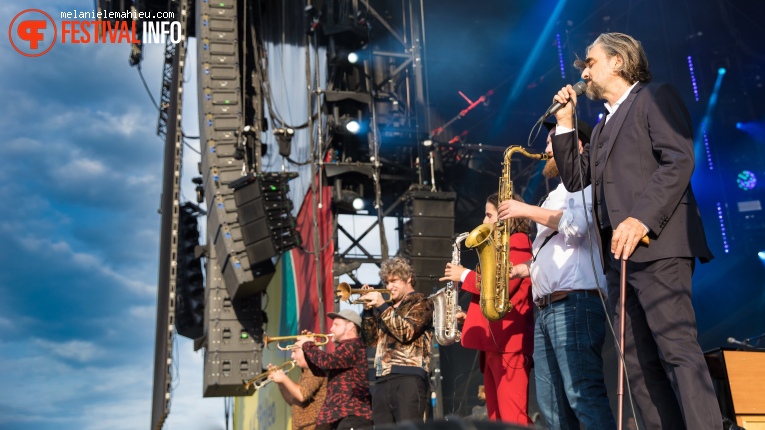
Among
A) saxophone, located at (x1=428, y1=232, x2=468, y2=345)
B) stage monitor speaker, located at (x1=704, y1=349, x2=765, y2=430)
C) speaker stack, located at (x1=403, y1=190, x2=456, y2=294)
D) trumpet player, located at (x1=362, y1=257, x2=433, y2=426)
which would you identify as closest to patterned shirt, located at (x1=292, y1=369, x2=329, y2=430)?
trumpet player, located at (x1=362, y1=257, x2=433, y2=426)

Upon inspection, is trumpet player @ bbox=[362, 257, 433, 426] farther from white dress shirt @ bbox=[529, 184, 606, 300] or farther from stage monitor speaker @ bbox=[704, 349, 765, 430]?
stage monitor speaker @ bbox=[704, 349, 765, 430]

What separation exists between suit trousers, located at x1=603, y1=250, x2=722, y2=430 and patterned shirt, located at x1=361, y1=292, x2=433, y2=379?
213 centimetres

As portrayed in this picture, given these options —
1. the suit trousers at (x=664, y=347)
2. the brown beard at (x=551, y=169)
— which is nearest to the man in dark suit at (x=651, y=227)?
the suit trousers at (x=664, y=347)

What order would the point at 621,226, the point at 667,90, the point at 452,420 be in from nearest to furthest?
the point at 452,420 → the point at 621,226 → the point at 667,90

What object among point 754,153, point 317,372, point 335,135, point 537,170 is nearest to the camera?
point 317,372

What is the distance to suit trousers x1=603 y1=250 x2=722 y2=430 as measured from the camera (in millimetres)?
3145

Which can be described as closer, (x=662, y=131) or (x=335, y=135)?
(x=662, y=131)

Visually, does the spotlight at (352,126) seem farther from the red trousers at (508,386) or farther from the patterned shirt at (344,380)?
the red trousers at (508,386)

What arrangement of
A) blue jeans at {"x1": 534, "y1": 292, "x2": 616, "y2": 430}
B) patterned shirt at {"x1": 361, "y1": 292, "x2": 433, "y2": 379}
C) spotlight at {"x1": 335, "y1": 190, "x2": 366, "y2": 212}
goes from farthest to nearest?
spotlight at {"x1": 335, "y1": 190, "x2": 366, "y2": 212}
patterned shirt at {"x1": 361, "y1": 292, "x2": 433, "y2": 379}
blue jeans at {"x1": 534, "y1": 292, "x2": 616, "y2": 430}

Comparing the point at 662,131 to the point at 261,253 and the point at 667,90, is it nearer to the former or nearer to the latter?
Result: the point at 667,90

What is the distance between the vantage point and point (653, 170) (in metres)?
3.51

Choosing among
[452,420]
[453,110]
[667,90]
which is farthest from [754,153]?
[452,420]

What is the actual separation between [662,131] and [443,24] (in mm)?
10641

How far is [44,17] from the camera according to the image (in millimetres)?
13844
